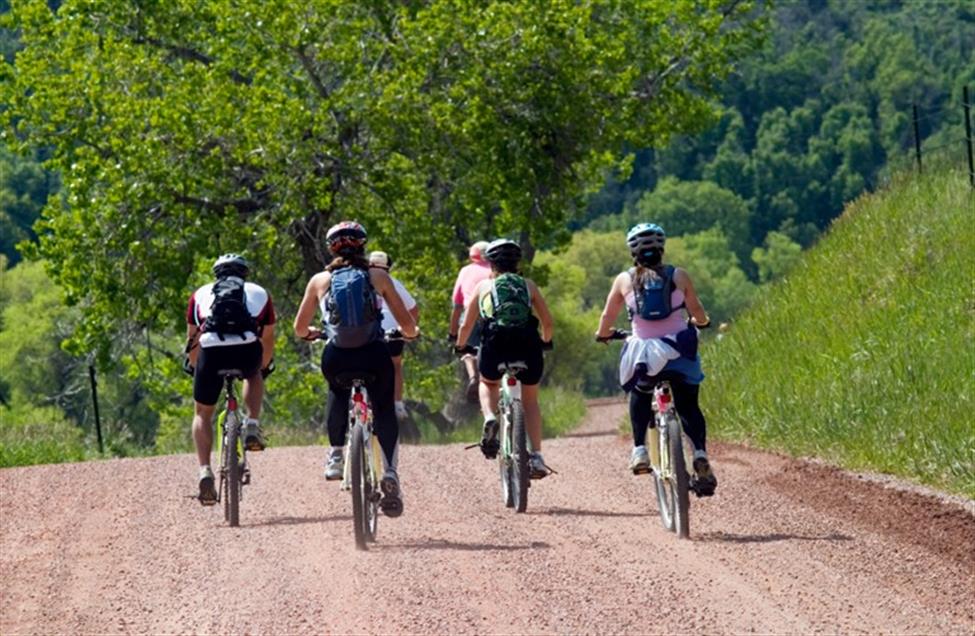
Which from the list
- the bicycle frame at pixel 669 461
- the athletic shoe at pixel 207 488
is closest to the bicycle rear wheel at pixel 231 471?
the athletic shoe at pixel 207 488

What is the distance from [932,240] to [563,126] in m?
14.4

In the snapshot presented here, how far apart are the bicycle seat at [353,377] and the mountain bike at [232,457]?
1474mm

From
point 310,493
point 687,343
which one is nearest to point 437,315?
point 310,493

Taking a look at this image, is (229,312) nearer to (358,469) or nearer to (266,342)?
(266,342)

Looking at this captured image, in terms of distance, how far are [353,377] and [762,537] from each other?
2.97 m

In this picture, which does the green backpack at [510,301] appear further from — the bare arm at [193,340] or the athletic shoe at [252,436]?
the bare arm at [193,340]

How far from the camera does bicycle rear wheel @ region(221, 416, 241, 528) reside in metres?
13.7

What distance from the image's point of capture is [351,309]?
12.2m

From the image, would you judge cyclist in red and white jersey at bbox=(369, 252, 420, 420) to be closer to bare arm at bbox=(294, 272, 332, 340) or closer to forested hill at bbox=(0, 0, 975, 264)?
bare arm at bbox=(294, 272, 332, 340)

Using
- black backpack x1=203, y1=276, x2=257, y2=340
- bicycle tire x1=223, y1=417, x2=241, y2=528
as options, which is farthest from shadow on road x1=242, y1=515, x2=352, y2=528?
black backpack x1=203, y1=276, x2=257, y2=340

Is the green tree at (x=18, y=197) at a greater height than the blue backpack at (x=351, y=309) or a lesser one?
greater

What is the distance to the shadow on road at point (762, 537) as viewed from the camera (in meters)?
12.9

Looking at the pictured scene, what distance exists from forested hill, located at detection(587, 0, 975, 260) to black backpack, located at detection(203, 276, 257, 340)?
13647 centimetres

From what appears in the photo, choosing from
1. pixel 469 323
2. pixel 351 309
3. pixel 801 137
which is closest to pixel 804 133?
pixel 801 137
